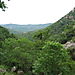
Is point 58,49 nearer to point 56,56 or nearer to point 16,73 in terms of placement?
point 56,56

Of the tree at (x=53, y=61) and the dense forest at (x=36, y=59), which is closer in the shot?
the tree at (x=53, y=61)

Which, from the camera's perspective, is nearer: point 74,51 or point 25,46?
point 25,46

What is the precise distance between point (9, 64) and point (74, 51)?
24635 millimetres

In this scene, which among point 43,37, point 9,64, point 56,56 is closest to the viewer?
point 56,56

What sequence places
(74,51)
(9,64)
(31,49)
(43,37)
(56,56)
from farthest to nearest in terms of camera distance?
(43,37)
(74,51)
(31,49)
(9,64)
(56,56)

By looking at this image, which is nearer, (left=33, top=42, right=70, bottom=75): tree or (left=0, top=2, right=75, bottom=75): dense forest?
(left=33, top=42, right=70, bottom=75): tree

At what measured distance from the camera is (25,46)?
6806 centimetres

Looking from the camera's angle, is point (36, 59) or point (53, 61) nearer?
point (53, 61)

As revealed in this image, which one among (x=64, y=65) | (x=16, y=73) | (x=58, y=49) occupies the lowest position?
(x=16, y=73)

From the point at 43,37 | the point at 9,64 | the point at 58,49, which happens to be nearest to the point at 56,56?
the point at 58,49

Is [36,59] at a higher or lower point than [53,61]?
lower

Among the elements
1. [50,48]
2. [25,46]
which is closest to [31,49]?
[25,46]

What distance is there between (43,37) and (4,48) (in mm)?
83580

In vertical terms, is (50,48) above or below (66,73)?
above
